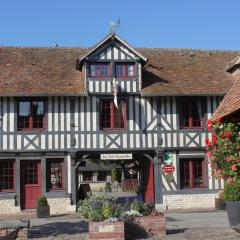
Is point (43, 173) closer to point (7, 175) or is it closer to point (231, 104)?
point (7, 175)

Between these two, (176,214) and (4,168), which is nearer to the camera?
(176,214)

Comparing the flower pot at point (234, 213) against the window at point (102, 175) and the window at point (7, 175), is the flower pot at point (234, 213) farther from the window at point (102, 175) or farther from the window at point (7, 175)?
the window at point (102, 175)


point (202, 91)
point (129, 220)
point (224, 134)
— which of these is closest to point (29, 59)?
point (202, 91)

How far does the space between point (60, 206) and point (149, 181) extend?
→ 435cm

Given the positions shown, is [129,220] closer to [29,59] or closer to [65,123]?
[65,123]

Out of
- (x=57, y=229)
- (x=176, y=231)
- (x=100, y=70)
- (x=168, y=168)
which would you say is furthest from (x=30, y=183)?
(x=176, y=231)

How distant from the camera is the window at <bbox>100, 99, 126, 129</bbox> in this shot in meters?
21.8

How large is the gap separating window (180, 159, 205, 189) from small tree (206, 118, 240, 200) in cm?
1133

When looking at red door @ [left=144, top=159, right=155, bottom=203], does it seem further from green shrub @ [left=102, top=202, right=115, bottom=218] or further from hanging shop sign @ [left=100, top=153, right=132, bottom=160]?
green shrub @ [left=102, top=202, right=115, bottom=218]

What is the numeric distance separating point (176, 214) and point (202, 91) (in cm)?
563

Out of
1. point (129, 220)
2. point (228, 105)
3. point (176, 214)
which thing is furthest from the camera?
point (176, 214)

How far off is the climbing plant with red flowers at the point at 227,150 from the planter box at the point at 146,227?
7.79 ft

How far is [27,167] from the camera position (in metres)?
21.8

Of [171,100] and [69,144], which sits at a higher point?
[171,100]
